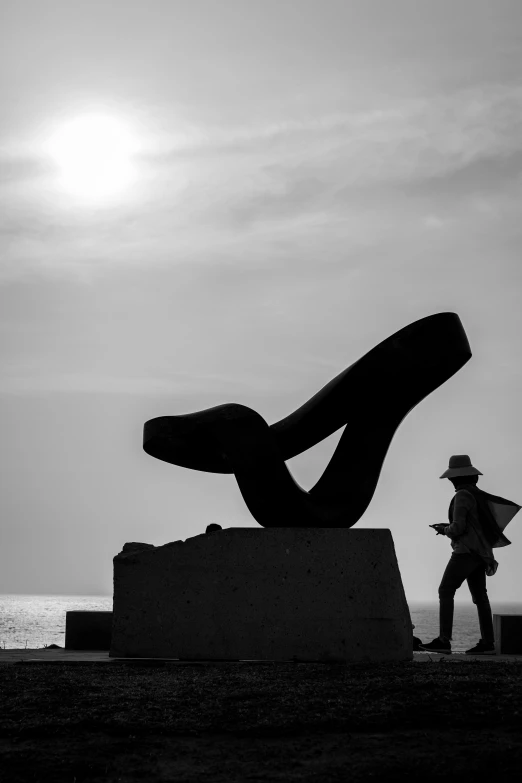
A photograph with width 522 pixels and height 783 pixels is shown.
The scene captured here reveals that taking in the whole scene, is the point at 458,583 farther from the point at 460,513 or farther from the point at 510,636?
the point at 510,636

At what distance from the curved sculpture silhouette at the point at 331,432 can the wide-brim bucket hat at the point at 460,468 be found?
2.13 ft

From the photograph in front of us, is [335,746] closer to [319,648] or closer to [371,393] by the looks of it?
[319,648]

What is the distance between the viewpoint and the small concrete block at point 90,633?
955 cm

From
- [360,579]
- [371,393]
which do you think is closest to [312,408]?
[371,393]

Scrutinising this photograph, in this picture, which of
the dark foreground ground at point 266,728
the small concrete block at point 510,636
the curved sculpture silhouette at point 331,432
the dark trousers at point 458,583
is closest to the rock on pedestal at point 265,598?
the curved sculpture silhouette at point 331,432

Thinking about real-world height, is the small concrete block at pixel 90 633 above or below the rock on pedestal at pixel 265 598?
below

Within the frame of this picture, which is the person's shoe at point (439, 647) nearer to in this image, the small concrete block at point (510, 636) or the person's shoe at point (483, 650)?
the person's shoe at point (483, 650)

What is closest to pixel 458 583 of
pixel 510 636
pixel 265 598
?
pixel 510 636

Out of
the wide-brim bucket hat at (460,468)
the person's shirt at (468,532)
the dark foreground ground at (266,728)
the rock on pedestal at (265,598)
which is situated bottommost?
the dark foreground ground at (266,728)

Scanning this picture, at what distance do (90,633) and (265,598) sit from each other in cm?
291

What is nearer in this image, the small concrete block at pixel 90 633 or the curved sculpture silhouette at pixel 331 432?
the curved sculpture silhouette at pixel 331 432

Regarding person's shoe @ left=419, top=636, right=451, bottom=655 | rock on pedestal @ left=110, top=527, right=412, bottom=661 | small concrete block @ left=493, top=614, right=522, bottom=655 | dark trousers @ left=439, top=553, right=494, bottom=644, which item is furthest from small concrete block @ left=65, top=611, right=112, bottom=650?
small concrete block @ left=493, top=614, right=522, bottom=655

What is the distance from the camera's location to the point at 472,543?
27.5 feet

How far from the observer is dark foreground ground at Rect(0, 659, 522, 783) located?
143 inches
